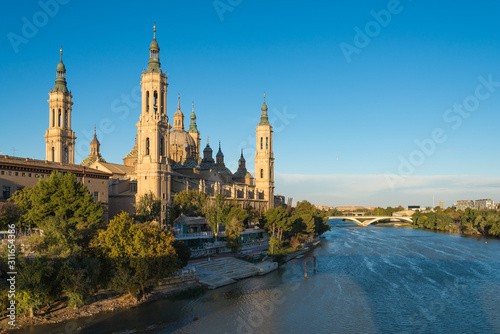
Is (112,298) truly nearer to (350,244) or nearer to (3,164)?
(3,164)

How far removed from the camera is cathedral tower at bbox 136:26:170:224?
66.8 m

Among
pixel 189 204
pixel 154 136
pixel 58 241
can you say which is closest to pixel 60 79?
pixel 154 136

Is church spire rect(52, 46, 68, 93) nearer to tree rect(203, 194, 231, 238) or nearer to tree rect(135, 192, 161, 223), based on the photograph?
tree rect(135, 192, 161, 223)

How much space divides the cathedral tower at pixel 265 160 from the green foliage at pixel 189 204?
4243cm

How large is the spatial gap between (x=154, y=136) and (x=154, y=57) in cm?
1357

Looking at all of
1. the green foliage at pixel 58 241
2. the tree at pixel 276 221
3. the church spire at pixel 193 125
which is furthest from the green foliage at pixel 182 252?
the church spire at pixel 193 125

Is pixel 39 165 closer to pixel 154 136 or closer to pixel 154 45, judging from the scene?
pixel 154 136

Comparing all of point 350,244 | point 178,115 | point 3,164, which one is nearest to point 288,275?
point 3,164

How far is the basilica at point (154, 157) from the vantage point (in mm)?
67875

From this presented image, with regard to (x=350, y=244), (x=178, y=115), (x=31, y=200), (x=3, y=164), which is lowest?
(x=350, y=244)

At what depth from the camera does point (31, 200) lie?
4609cm

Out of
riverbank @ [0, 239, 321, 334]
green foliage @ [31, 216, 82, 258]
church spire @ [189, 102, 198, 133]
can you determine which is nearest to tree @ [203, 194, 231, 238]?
riverbank @ [0, 239, 321, 334]

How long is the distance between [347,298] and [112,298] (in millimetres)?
22735

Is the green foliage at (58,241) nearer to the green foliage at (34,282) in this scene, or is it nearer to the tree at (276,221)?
the green foliage at (34,282)
